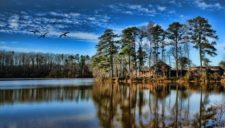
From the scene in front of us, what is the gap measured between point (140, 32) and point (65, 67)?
91.6 metres

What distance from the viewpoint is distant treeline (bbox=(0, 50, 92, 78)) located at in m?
127

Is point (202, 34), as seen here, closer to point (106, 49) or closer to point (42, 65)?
point (106, 49)

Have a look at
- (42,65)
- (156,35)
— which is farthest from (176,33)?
(42,65)


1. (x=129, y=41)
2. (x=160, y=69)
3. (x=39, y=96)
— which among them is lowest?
(x=39, y=96)

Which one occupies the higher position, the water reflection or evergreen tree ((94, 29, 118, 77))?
evergreen tree ((94, 29, 118, 77))

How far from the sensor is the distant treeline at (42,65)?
127 metres

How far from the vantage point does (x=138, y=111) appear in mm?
19578

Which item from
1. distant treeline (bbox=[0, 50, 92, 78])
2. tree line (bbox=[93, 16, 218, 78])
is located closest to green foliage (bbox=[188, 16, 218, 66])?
tree line (bbox=[93, 16, 218, 78])

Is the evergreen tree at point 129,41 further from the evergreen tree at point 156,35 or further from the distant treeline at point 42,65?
Answer: the distant treeline at point 42,65

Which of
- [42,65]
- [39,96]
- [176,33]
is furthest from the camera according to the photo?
[42,65]

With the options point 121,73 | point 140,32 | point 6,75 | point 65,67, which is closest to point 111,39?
point 140,32

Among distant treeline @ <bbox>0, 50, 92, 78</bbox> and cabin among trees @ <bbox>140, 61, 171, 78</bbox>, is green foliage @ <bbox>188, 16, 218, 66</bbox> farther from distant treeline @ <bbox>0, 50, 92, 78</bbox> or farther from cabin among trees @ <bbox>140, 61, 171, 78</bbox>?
distant treeline @ <bbox>0, 50, 92, 78</bbox>

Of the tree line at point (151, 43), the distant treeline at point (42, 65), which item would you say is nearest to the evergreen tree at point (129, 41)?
the tree line at point (151, 43)

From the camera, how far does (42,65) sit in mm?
141875
